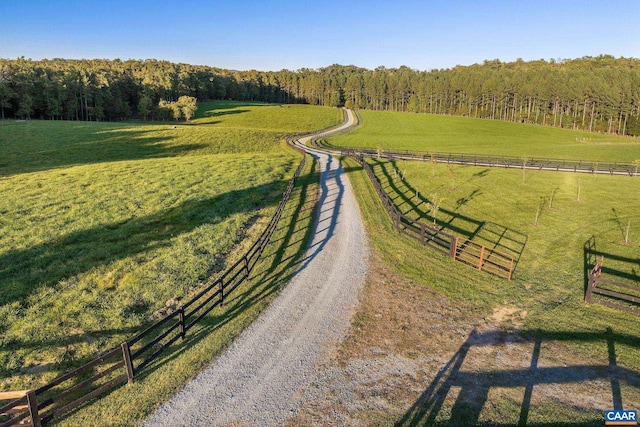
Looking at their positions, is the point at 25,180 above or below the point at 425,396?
above

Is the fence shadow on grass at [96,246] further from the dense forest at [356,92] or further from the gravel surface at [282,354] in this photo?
the dense forest at [356,92]

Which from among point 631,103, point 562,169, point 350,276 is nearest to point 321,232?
point 350,276

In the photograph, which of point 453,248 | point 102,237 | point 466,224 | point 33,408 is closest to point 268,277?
point 33,408

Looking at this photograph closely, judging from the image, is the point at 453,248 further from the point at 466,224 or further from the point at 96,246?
the point at 96,246

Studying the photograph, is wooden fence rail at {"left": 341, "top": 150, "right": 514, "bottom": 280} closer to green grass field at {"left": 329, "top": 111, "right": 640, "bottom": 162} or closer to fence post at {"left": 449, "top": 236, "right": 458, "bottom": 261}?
fence post at {"left": 449, "top": 236, "right": 458, "bottom": 261}

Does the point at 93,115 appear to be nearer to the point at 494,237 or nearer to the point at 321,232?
the point at 321,232

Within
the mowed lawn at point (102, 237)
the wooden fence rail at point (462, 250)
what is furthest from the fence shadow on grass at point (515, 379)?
the mowed lawn at point (102, 237)

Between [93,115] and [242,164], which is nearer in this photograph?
Answer: [242,164]

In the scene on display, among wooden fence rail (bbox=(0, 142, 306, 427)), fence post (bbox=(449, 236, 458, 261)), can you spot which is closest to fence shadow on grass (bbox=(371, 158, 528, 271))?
fence post (bbox=(449, 236, 458, 261))
